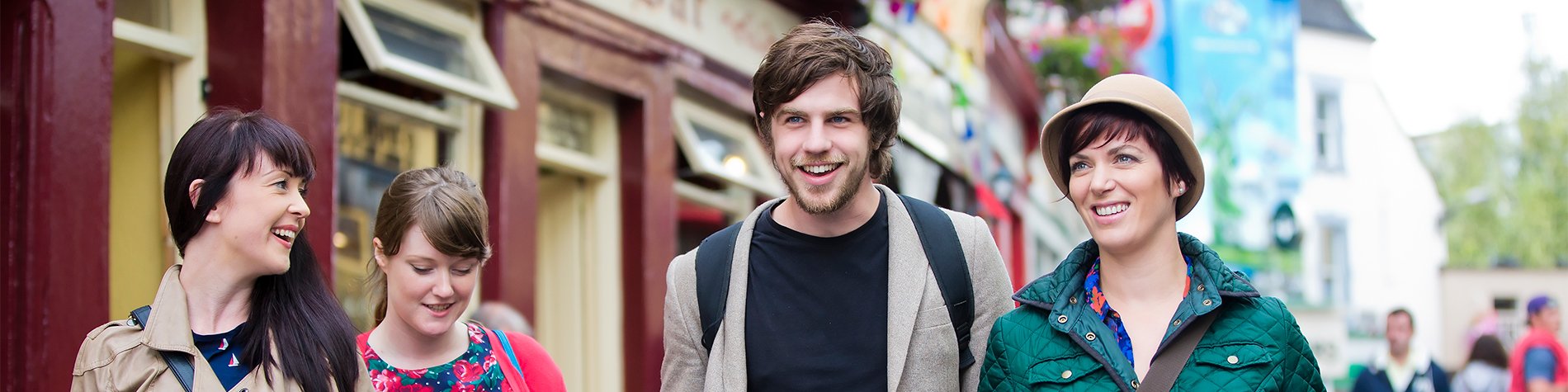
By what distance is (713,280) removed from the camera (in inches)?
158

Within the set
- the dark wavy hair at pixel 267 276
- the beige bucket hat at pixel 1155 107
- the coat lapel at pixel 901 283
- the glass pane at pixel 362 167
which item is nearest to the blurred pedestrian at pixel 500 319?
the glass pane at pixel 362 167

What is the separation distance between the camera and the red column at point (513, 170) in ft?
27.9

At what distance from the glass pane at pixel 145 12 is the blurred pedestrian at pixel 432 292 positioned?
116 inches

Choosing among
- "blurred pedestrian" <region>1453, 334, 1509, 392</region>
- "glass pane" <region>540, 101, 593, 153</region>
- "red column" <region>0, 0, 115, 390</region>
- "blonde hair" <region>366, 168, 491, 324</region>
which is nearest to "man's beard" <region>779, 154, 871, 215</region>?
"blonde hair" <region>366, 168, 491, 324</region>

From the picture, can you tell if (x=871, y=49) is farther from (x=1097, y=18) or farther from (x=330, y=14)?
(x=1097, y=18)

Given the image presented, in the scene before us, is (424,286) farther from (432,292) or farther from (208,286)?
(208,286)

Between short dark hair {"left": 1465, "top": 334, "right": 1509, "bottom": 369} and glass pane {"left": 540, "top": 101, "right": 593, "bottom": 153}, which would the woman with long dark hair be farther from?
short dark hair {"left": 1465, "top": 334, "right": 1509, "bottom": 369}

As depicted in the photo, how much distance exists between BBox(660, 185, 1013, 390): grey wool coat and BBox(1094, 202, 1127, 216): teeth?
512mm

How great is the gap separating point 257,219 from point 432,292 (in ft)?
1.88

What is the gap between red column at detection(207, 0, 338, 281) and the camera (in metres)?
6.57

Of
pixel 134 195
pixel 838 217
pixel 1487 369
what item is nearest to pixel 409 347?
pixel 838 217

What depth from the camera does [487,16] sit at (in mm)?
8633

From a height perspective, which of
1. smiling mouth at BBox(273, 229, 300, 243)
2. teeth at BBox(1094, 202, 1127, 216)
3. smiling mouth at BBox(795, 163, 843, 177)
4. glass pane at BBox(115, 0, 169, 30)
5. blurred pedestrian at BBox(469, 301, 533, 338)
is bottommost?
blurred pedestrian at BBox(469, 301, 533, 338)

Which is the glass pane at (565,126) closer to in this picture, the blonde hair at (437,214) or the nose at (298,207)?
the blonde hair at (437,214)
